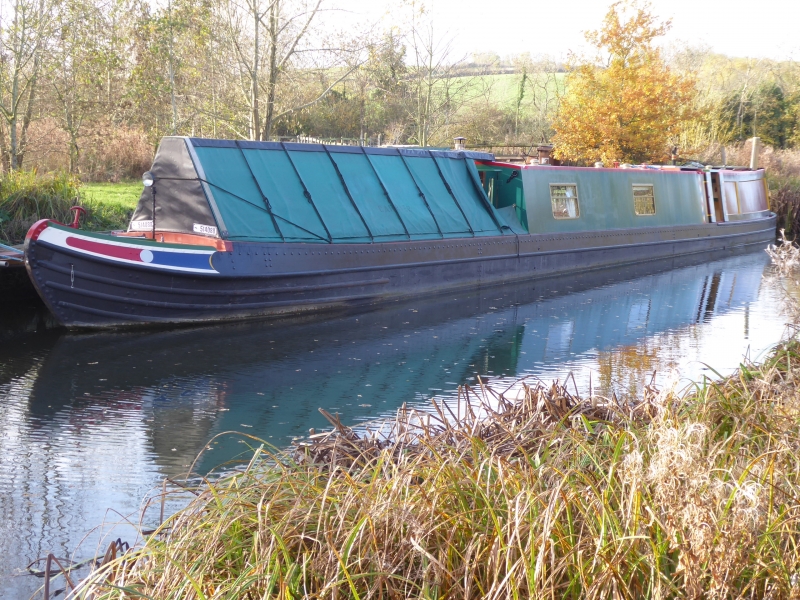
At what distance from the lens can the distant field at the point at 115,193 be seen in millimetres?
16442

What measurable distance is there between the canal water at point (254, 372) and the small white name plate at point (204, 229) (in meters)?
1.22

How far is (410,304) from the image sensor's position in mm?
12945

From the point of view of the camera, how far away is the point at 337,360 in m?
9.32

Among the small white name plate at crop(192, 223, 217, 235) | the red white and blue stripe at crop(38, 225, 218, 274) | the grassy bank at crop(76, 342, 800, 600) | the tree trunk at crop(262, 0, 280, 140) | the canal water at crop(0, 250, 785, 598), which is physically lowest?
the canal water at crop(0, 250, 785, 598)

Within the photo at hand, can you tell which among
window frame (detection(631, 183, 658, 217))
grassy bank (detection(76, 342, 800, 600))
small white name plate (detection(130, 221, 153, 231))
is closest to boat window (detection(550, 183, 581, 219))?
window frame (detection(631, 183, 658, 217))

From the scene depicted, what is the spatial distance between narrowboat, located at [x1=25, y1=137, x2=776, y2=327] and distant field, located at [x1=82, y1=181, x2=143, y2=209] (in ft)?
15.3

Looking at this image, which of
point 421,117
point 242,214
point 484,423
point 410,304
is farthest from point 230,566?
point 421,117

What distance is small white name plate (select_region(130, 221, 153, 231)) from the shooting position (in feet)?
37.5

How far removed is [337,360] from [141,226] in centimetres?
393

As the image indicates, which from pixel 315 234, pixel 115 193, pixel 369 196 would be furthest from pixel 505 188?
pixel 115 193

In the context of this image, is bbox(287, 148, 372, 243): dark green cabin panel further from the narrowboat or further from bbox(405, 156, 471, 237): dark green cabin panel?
bbox(405, 156, 471, 237): dark green cabin panel

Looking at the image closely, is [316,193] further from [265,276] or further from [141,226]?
[141,226]

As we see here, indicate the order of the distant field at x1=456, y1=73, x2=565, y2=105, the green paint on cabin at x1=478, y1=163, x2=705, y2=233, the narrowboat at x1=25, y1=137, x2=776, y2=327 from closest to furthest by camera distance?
the narrowboat at x1=25, y1=137, x2=776, y2=327 < the green paint on cabin at x1=478, y1=163, x2=705, y2=233 < the distant field at x1=456, y1=73, x2=565, y2=105

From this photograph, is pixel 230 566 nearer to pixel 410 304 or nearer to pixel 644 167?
pixel 410 304
